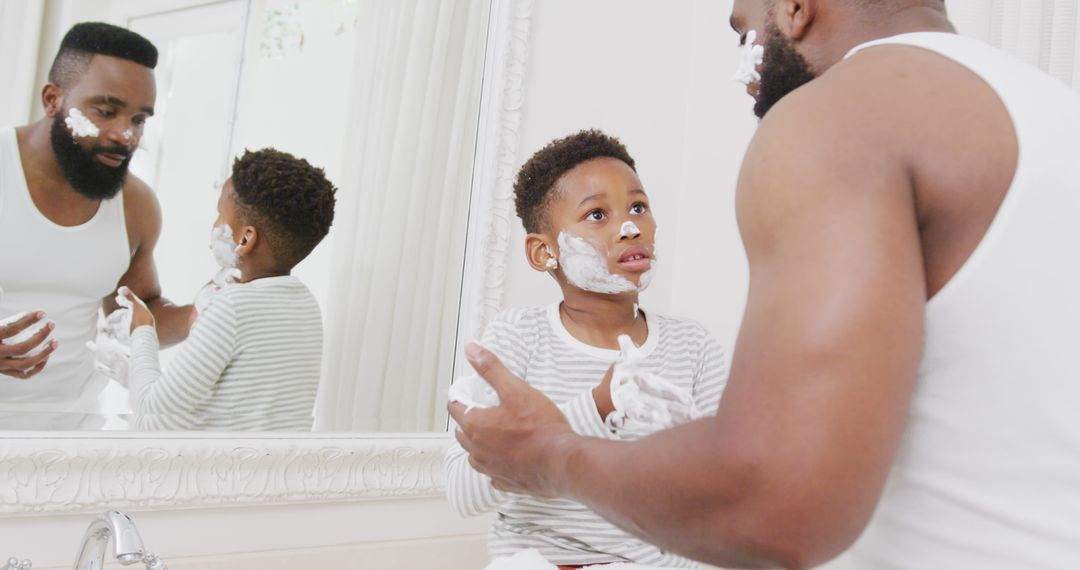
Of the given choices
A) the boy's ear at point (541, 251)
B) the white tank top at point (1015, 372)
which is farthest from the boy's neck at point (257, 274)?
the white tank top at point (1015, 372)

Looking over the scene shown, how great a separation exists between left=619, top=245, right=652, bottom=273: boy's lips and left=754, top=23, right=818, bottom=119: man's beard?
0.38m

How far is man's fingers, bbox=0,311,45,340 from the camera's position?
0.97 m

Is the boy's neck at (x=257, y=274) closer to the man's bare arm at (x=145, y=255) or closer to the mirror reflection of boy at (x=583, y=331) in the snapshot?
the man's bare arm at (x=145, y=255)

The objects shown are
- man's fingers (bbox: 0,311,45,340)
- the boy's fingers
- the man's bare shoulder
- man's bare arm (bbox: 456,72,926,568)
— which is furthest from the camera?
the man's bare shoulder

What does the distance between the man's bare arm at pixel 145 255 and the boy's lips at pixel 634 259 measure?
570 mm

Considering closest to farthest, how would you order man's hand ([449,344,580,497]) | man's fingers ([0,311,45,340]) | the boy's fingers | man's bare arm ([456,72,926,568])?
man's bare arm ([456,72,926,568]), man's hand ([449,344,580,497]), the boy's fingers, man's fingers ([0,311,45,340])

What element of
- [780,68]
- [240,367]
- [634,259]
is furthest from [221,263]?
[780,68]

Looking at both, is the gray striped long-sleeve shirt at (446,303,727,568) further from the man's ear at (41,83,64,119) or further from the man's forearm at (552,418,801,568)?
the man's ear at (41,83,64,119)

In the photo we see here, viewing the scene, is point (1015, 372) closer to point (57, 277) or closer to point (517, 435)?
point (517, 435)

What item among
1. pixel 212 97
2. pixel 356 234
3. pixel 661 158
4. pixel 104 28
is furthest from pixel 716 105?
pixel 104 28

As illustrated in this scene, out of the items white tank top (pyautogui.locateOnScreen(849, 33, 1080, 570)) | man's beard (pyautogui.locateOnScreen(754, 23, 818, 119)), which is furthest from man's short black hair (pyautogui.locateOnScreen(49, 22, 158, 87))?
white tank top (pyautogui.locateOnScreen(849, 33, 1080, 570))

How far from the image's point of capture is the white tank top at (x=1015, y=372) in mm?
494

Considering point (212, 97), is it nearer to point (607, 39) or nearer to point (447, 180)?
point (447, 180)

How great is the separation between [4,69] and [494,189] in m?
0.70
